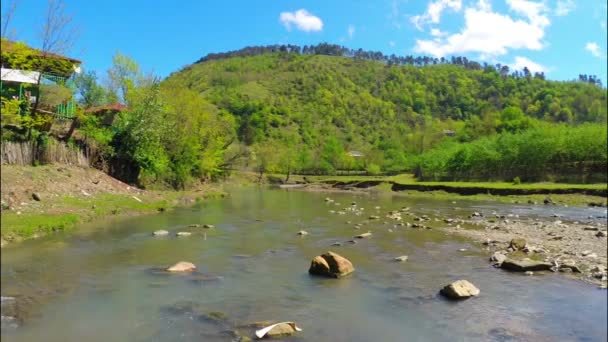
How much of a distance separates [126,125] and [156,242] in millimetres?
23536

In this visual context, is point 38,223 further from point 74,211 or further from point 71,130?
point 71,130

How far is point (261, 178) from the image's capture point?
4360 inches

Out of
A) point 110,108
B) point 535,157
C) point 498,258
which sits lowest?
point 498,258

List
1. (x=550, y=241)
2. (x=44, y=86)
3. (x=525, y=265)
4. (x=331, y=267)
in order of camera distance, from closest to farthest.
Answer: (x=331, y=267) → (x=525, y=265) → (x=550, y=241) → (x=44, y=86)

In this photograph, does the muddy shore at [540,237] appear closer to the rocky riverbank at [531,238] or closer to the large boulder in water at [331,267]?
the rocky riverbank at [531,238]

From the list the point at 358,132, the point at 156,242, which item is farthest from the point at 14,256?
the point at 358,132

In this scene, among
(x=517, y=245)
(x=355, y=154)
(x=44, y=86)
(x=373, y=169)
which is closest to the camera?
(x=517, y=245)

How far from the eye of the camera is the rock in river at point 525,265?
52.8ft

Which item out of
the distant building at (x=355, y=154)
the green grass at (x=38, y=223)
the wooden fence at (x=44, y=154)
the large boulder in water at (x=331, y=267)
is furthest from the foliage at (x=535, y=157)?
the green grass at (x=38, y=223)

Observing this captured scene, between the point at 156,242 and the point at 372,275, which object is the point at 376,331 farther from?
the point at 156,242

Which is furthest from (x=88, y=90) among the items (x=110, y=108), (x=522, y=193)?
(x=522, y=193)

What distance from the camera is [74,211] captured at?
941 inches

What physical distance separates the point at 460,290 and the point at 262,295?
5.65 meters

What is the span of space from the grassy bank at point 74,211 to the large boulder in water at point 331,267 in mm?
8919
